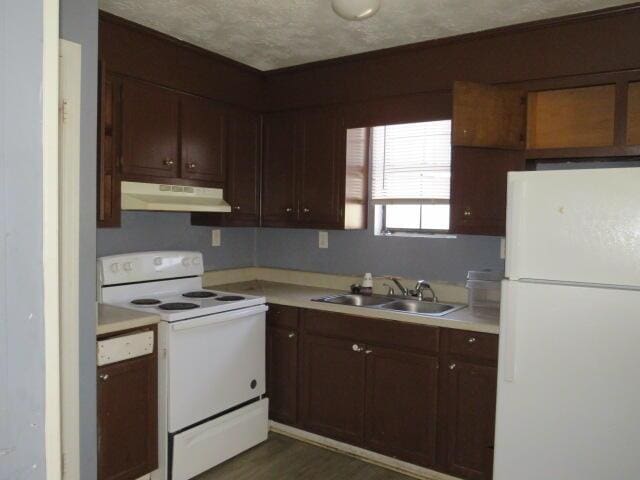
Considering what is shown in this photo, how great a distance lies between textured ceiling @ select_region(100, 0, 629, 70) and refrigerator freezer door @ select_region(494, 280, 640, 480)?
4.41ft

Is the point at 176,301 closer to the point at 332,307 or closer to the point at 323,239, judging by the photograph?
the point at 332,307

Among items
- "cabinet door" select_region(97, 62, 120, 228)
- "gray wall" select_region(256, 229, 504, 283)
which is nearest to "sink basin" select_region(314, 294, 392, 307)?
"gray wall" select_region(256, 229, 504, 283)

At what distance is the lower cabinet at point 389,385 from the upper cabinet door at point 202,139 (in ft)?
3.16


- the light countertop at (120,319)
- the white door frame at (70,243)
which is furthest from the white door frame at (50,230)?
the light countertop at (120,319)

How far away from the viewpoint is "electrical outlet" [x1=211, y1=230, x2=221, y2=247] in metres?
3.64

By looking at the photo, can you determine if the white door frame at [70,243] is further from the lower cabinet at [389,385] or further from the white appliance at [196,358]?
the lower cabinet at [389,385]

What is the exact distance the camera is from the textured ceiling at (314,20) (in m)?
2.42

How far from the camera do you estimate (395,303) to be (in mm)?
3125

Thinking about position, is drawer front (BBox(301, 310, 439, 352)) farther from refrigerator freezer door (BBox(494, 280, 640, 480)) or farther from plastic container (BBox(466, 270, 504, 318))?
refrigerator freezer door (BBox(494, 280, 640, 480))

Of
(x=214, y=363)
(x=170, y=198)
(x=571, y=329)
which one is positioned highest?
(x=170, y=198)

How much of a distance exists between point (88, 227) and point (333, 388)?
1636 mm

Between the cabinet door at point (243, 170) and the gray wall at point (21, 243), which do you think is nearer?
the gray wall at point (21, 243)

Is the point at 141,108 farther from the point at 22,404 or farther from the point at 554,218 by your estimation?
the point at 22,404

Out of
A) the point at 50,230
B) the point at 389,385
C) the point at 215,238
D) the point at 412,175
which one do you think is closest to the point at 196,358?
the point at 389,385
